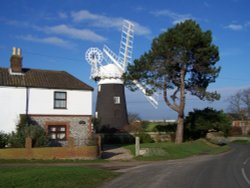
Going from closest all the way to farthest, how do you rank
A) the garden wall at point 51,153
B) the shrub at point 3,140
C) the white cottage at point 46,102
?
the garden wall at point 51,153 → the shrub at point 3,140 → the white cottage at point 46,102

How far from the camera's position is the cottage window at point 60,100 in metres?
33.8

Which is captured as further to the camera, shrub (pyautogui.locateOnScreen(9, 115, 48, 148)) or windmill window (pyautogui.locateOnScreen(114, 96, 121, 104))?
windmill window (pyautogui.locateOnScreen(114, 96, 121, 104))

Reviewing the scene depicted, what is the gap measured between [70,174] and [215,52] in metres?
30.8

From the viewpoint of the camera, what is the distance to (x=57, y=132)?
3331 centimetres

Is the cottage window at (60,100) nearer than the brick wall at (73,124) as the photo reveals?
No

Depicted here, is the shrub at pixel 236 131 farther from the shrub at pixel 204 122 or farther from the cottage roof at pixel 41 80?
the cottage roof at pixel 41 80

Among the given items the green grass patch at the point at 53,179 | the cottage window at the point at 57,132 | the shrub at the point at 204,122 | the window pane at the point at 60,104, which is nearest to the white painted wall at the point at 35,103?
the window pane at the point at 60,104

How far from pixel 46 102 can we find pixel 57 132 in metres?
2.72

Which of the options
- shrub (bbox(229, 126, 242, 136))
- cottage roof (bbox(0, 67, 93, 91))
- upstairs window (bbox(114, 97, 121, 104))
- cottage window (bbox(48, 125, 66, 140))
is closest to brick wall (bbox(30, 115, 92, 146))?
cottage window (bbox(48, 125, 66, 140))

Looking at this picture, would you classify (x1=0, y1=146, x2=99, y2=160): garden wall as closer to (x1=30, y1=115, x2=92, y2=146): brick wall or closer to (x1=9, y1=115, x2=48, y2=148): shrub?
(x1=9, y1=115, x2=48, y2=148): shrub

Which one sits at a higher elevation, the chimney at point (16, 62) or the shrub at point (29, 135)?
the chimney at point (16, 62)

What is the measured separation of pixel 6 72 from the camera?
33.9 metres

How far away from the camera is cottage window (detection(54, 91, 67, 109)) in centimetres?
3378

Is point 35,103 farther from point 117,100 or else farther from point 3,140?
point 117,100
